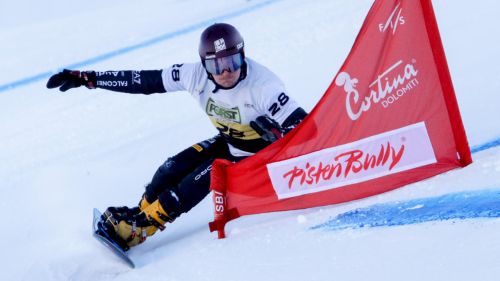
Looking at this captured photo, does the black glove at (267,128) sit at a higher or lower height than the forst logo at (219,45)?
lower

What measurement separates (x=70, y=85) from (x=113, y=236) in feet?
3.45

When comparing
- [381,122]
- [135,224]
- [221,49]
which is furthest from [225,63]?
[135,224]

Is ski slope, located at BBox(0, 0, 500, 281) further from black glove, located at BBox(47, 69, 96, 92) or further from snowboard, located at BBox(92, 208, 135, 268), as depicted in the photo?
black glove, located at BBox(47, 69, 96, 92)

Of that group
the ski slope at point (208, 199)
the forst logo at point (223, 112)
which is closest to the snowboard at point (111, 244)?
the ski slope at point (208, 199)

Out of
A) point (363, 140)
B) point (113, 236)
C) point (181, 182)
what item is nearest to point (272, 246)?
point (363, 140)

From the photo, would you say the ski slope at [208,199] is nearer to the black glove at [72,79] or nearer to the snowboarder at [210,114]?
the snowboarder at [210,114]

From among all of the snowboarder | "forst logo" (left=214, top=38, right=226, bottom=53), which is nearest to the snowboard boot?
the snowboarder

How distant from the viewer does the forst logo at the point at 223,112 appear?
3.73 metres

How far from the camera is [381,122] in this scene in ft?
10.1

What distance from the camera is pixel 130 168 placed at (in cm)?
539

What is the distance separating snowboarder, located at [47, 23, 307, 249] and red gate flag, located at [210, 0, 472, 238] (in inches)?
11.1

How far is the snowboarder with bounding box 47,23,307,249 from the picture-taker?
353 centimetres

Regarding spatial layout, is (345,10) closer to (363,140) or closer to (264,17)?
(264,17)

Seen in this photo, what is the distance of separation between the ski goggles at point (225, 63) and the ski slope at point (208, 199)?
84 cm
